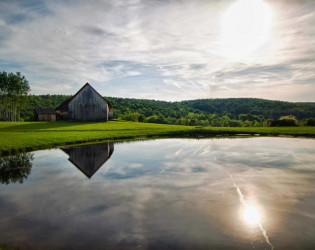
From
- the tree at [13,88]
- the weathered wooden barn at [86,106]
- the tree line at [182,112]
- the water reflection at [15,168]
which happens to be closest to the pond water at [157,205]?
the water reflection at [15,168]

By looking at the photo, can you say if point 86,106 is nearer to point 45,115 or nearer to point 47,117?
point 47,117

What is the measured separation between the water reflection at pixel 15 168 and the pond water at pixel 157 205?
2.4 inches

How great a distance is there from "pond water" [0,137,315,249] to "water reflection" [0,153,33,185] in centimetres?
6

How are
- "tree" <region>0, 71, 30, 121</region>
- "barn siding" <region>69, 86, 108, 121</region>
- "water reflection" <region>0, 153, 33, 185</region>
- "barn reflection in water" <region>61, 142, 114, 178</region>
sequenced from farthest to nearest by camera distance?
"tree" <region>0, 71, 30, 121</region> < "barn siding" <region>69, 86, 108, 121</region> < "barn reflection in water" <region>61, 142, 114, 178</region> < "water reflection" <region>0, 153, 33, 185</region>

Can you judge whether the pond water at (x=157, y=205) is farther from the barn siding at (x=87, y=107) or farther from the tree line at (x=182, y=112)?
the tree line at (x=182, y=112)

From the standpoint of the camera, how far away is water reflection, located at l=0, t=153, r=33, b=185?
44.4 ft

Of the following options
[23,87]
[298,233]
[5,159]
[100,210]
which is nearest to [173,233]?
[100,210]

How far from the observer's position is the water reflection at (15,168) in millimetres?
13527

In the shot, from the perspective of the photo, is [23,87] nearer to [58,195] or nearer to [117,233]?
[58,195]

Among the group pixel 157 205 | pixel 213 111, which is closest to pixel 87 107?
pixel 157 205

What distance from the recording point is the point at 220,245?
6637 millimetres

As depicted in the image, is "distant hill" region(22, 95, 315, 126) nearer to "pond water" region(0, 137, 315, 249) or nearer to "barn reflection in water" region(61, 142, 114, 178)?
"barn reflection in water" region(61, 142, 114, 178)

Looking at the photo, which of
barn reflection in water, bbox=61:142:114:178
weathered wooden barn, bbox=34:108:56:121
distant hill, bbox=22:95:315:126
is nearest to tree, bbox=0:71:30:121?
weathered wooden barn, bbox=34:108:56:121

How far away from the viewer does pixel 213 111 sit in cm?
18612
